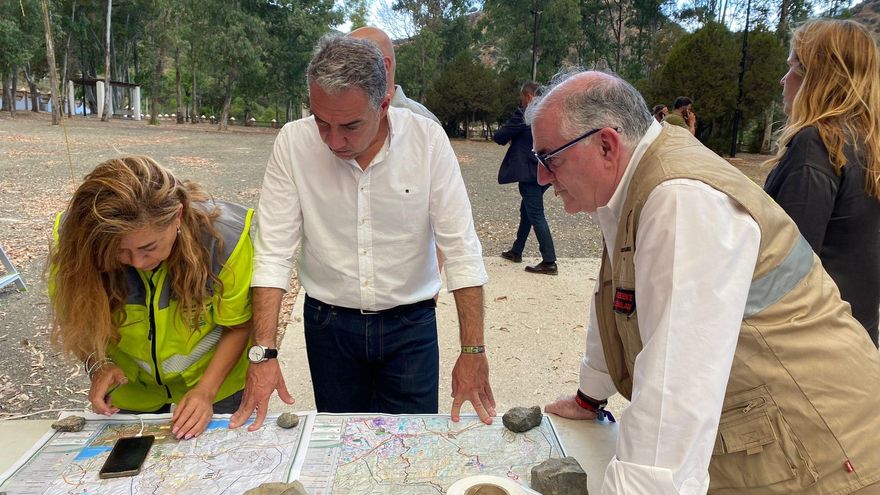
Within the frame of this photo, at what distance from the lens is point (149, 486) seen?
140 cm

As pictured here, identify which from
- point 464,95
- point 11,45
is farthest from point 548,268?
point 11,45

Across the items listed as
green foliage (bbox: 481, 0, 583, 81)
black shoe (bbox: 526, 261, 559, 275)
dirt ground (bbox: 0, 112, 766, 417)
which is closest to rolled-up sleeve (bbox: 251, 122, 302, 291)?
dirt ground (bbox: 0, 112, 766, 417)

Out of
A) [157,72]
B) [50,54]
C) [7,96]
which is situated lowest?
[50,54]

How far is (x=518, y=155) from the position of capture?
18.0ft

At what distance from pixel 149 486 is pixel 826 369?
146 cm

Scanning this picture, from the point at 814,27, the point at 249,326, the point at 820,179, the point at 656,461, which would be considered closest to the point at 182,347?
the point at 249,326

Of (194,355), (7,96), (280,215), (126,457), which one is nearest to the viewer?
(126,457)

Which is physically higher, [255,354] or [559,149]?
[559,149]

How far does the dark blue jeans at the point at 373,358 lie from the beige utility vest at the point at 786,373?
3.18 ft

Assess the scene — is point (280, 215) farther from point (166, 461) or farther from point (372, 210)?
point (166, 461)

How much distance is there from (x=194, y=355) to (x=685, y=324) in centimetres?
137

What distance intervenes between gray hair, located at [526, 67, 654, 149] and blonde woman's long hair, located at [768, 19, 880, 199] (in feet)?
3.55

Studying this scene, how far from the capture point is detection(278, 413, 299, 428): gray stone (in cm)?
165

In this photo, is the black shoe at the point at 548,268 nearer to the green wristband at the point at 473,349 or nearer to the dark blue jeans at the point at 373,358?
the dark blue jeans at the point at 373,358
